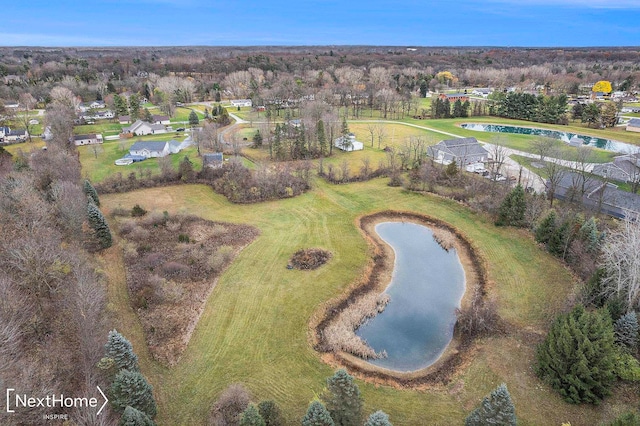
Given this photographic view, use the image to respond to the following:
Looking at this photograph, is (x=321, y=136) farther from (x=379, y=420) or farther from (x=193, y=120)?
(x=379, y=420)

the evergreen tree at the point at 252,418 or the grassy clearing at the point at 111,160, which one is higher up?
the grassy clearing at the point at 111,160

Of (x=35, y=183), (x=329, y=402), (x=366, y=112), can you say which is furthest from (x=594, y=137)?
(x=35, y=183)

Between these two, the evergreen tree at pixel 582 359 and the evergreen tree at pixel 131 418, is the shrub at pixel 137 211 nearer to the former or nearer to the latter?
the evergreen tree at pixel 131 418

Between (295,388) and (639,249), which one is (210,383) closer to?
(295,388)

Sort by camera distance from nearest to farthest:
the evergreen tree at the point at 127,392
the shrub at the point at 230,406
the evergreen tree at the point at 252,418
Answer: the evergreen tree at the point at 252,418 < the evergreen tree at the point at 127,392 < the shrub at the point at 230,406

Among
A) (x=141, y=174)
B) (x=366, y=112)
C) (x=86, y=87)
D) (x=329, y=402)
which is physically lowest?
(x=329, y=402)

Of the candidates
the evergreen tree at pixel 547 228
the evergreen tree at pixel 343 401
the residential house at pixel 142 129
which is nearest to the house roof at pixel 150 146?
the residential house at pixel 142 129

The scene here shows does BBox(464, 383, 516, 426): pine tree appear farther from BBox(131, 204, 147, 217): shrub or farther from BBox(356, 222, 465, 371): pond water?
BBox(131, 204, 147, 217): shrub
